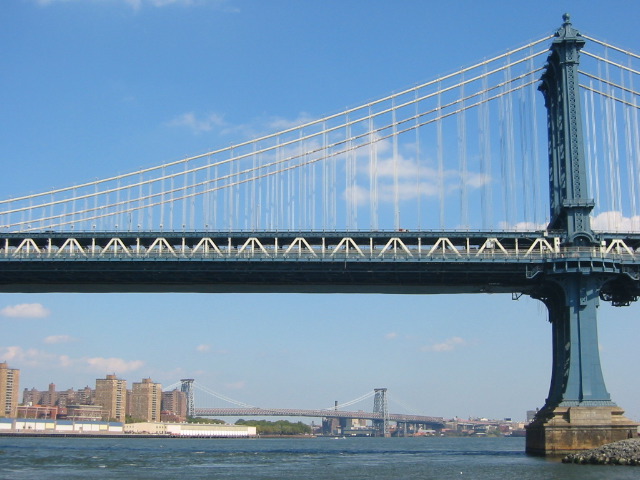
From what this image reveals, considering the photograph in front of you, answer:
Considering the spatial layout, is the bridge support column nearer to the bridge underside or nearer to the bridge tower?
the bridge tower

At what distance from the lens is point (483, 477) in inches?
2120

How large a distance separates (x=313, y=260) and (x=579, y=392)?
73.9 feet

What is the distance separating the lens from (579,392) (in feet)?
221

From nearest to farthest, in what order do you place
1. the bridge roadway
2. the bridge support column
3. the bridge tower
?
the bridge support column → the bridge tower → the bridge roadway

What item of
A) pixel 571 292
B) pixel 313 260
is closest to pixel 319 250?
pixel 313 260

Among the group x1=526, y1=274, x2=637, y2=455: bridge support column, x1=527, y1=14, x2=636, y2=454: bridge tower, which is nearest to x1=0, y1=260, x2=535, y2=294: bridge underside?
x1=527, y1=14, x2=636, y2=454: bridge tower

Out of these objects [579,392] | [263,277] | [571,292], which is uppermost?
[263,277]

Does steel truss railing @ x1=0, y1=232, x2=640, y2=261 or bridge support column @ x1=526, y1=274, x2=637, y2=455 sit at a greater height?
steel truss railing @ x1=0, y1=232, x2=640, y2=261

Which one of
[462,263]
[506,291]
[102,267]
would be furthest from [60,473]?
[506,291]

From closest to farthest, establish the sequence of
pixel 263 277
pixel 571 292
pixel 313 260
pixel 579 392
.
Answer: pixel 579 392, pixel 571 292, pixel 313 260, pixel 263 277

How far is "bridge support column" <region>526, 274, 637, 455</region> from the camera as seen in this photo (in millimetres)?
65812

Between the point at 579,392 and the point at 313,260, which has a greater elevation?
the point at 313,260

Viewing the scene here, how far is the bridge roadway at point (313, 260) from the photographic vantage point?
7188 cm

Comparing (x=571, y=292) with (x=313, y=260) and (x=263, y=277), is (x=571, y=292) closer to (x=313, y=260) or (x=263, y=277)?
(x=313, y=260)
